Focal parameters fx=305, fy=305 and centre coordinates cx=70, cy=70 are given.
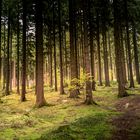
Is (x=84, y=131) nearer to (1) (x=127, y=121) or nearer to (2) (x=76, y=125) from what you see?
(2) (x=76, y=125)

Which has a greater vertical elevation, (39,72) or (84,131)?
(39,72)

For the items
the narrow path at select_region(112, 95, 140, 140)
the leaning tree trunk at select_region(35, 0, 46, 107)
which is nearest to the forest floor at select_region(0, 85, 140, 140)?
the narrow path at select_region(112, 95, 140, 140)

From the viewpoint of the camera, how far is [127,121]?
48.7ft

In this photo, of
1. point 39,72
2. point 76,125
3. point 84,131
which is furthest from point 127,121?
point 39,72

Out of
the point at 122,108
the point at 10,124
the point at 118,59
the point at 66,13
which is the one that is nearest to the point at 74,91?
the point at 118,59

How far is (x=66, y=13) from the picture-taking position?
35750 millimetres

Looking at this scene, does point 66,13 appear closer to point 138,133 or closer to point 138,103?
point 138,103

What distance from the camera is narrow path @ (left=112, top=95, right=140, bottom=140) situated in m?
12.3

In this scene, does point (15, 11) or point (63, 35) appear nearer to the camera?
point (15, 11)

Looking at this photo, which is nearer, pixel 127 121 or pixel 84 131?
pixel 84 131

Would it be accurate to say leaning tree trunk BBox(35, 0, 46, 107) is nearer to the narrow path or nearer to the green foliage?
the narrow path

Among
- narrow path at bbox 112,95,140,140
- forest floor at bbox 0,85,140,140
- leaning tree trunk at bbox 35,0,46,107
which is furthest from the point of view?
leaning tree trunk at bbox 35,0,46,107

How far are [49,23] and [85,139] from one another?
24.9 meters

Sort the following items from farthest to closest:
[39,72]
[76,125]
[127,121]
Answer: [39,72] < [127,121] < [76,125]
